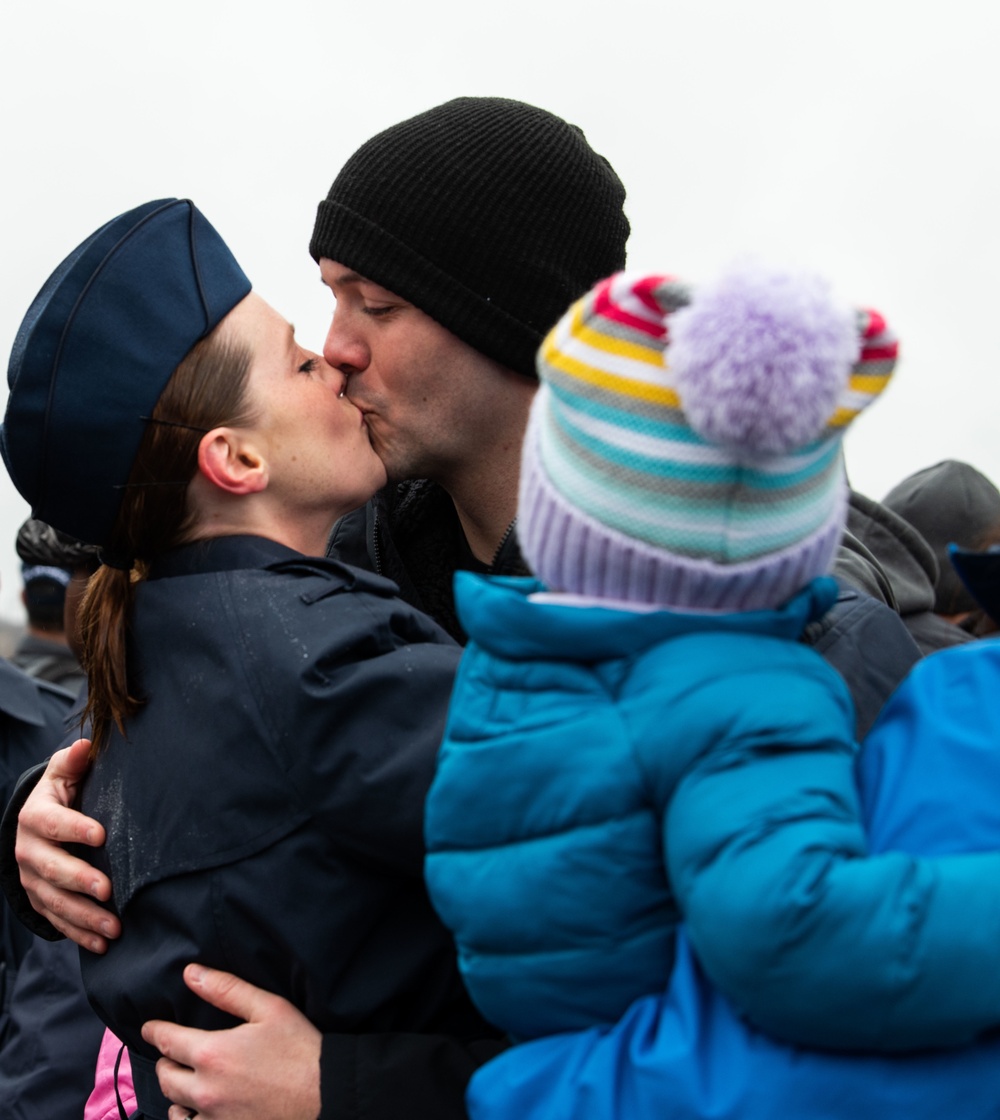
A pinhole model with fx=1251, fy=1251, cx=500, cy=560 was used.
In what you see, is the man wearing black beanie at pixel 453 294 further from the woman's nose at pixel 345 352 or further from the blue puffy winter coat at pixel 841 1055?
the blue puffy winter coat at pixel 841 1055

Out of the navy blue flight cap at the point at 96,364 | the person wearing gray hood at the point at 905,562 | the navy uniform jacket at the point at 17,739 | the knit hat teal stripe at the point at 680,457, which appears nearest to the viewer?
the knit hat teal stripe at the point at 680,457

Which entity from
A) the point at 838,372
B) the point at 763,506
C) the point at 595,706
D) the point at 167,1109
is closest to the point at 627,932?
the point at 595,706

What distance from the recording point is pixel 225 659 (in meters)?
1.69

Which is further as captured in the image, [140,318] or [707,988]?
[140,318]

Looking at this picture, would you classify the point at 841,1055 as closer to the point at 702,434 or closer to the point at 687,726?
the point at 687,726

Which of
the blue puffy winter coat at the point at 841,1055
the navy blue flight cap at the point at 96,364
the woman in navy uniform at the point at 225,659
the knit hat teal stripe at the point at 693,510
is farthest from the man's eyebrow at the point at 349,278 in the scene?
the blue puffy winter coat at the point at 841,1055

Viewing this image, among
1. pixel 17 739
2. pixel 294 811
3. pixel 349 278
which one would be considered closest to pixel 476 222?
pixel 349 278

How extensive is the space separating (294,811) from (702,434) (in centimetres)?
77

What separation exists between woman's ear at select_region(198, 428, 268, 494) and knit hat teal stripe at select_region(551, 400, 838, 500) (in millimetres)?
839

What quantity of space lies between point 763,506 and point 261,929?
34.6 inches

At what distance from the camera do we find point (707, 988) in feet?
3.90

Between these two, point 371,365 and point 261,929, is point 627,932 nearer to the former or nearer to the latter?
point 261,929

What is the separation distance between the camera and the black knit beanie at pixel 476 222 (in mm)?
2520

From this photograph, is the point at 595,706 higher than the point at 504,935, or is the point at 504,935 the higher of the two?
the point at 595,706
